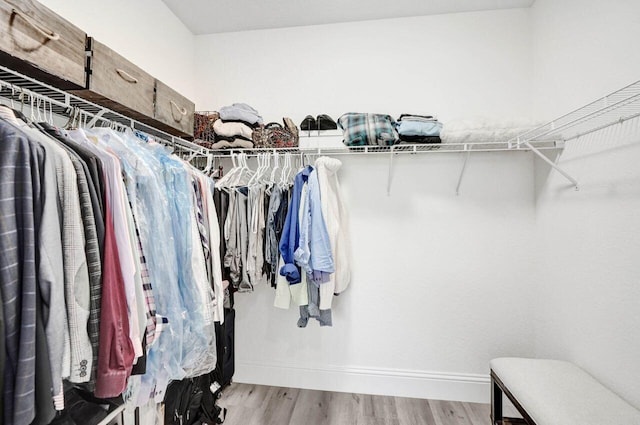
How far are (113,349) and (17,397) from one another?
0.21 metres

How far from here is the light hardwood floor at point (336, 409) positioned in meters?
1.88

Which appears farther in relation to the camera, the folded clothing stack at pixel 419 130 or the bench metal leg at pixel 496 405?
the folded clothing stack at pixel 419 130

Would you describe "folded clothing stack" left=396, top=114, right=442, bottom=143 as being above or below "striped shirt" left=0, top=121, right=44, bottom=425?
above

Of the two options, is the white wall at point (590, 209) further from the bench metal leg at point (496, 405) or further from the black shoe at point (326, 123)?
the black shoe at point (326, 123)

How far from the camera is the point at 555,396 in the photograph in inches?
51.2

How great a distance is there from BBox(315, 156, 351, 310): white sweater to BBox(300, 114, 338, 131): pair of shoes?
1.04ft

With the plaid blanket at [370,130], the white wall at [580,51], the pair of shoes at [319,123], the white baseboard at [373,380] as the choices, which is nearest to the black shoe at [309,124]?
the pair of shoes at [319,123]

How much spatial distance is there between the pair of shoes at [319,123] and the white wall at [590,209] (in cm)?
137

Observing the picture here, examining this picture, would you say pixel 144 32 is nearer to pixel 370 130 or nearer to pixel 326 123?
pixel 326 123

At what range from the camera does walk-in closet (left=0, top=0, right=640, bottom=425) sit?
→ 864 millimetres

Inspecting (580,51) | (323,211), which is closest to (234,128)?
(323,211)

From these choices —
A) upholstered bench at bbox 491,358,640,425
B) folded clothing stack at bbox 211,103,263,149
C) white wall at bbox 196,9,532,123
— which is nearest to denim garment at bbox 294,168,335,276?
folded clothing stack at bbox 211,103,263,149

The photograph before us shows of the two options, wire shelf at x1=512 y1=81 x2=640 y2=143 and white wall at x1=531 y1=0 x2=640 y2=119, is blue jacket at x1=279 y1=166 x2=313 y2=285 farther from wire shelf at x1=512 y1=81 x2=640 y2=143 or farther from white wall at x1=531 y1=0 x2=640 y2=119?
white wall at x1=531 y1=0 x2=640 y2=119

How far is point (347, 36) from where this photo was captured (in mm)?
2266
